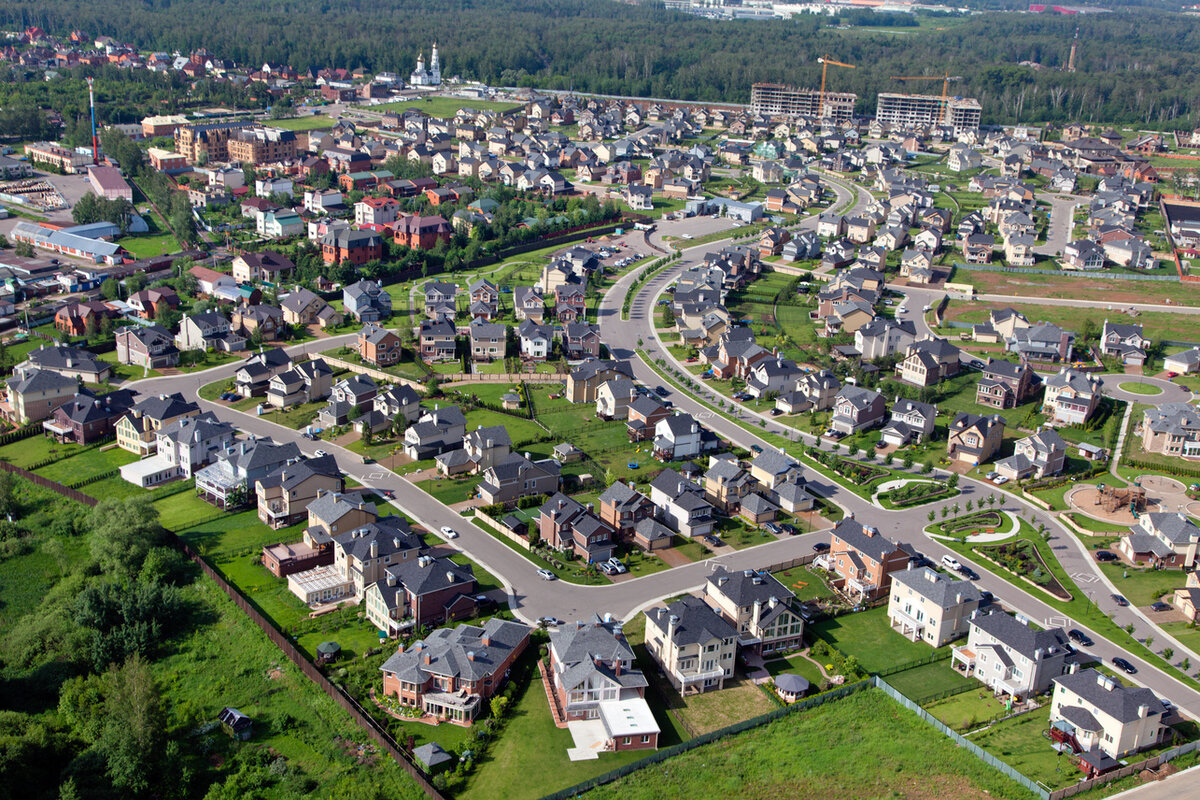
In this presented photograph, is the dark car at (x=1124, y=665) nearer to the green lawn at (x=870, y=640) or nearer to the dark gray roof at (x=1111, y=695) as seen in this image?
the dark gray roof at (x=1111, y=695)

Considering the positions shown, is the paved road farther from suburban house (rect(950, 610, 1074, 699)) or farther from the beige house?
the beige house

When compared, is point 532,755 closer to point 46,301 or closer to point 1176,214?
point 46,301

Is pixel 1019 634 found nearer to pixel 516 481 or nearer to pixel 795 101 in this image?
pixel 516 481

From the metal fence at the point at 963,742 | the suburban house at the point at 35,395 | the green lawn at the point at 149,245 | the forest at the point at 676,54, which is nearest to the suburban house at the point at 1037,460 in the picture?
the metal fence at the point at 963,742

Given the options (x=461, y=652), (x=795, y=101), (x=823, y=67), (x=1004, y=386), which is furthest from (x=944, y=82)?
(x=461, y=652)

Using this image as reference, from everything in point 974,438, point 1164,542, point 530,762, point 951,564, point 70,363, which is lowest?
point 530,762

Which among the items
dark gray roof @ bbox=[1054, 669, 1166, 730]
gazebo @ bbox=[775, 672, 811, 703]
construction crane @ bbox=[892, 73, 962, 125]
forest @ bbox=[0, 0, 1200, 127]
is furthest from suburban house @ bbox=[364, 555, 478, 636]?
forest @ bbox=[0, 0, 1200, 127]
